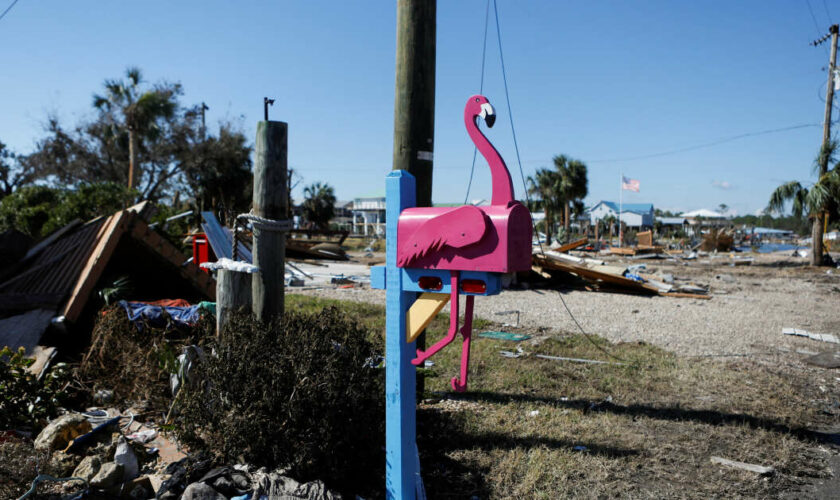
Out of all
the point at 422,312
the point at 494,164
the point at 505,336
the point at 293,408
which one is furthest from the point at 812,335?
the point at 293,408

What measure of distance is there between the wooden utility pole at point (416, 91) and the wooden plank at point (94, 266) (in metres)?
3.01

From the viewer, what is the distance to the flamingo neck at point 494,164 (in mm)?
2806

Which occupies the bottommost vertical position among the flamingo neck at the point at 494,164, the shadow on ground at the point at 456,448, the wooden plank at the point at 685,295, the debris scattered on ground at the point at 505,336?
the shadow on ground at the point at 456,448

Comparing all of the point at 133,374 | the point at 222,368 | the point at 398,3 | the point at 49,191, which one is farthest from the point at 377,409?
the point at 49,191

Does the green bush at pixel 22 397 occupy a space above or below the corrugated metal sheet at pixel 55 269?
below

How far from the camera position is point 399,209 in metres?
2.90

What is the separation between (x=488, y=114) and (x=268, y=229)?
2.11 m

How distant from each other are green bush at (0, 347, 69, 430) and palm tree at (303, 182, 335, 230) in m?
44.1

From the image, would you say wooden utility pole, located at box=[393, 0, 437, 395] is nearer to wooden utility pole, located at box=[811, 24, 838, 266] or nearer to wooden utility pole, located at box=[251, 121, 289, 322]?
wooden utility pole, located at box=[251, 121, 289, 322]

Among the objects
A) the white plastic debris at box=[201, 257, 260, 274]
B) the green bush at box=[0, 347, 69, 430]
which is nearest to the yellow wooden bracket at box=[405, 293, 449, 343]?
the white plastic debris at box=[201, 257, 260, 274]

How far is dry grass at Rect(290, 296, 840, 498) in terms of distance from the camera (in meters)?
3.52

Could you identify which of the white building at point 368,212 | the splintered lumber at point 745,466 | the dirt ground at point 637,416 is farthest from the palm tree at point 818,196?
the white building at point 368,212

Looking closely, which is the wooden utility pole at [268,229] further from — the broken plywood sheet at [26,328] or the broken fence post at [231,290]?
the broken plywood sheet at [26,328]

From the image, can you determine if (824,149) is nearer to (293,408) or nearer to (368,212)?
(293,408)
